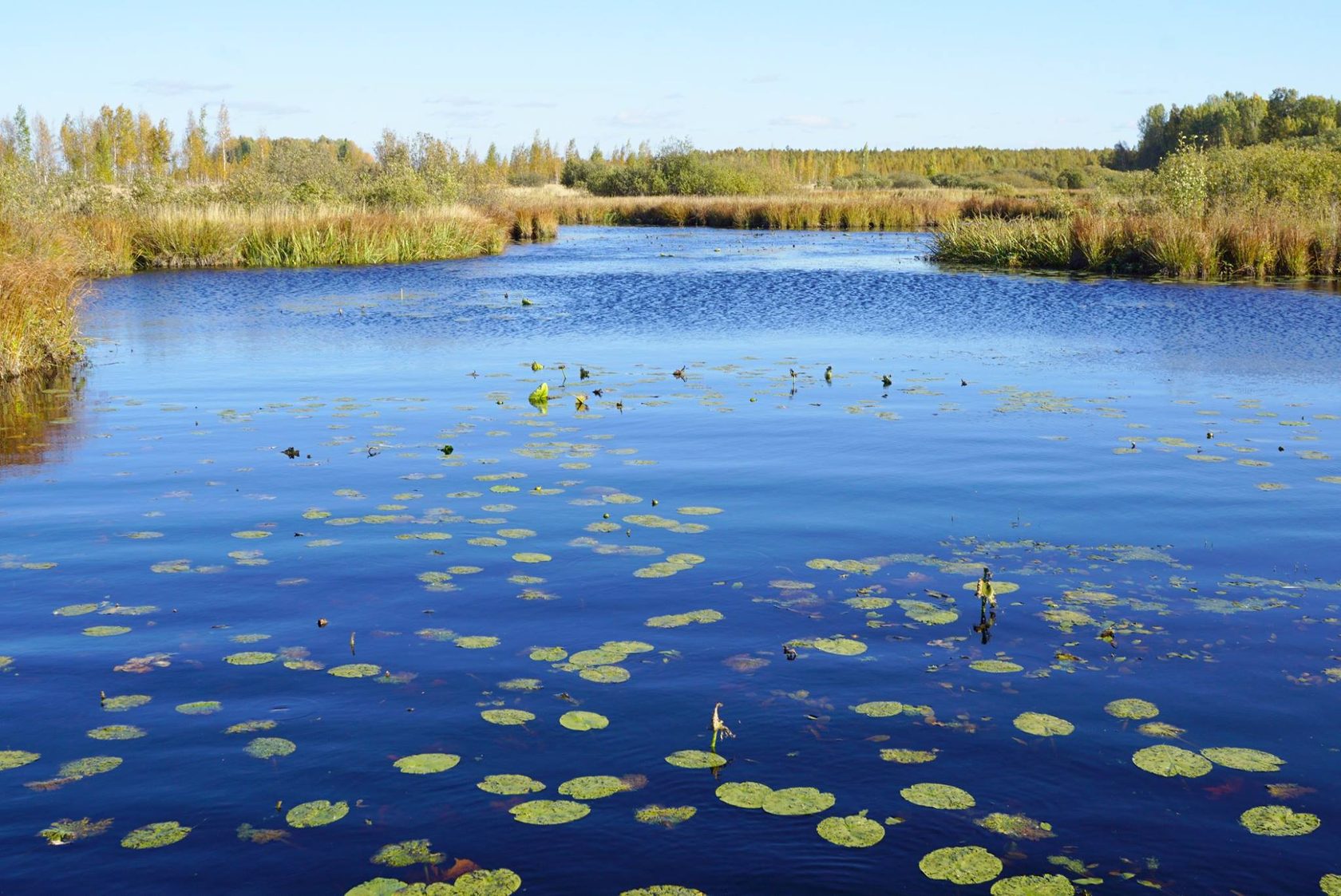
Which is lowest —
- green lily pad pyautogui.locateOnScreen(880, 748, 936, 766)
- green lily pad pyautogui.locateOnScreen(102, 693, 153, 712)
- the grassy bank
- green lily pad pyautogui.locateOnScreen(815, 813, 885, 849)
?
green lily pad pyautogui.locateOnScreen(815, 813, 885, 849)

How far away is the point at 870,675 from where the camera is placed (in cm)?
525

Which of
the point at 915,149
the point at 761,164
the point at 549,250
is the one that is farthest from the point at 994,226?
the point at 915,149

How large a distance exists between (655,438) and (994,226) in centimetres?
2597

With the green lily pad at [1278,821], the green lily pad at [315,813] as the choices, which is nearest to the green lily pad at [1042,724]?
the green lily pad at [1278,821]

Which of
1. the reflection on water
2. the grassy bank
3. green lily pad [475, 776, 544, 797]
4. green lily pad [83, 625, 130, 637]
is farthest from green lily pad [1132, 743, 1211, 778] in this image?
the grassy bank

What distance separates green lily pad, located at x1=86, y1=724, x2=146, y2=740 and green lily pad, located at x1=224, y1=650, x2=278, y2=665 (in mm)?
700

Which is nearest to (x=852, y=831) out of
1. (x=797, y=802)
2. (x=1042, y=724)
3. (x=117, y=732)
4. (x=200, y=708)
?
(x=797, y=802)

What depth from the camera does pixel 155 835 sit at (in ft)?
12.9

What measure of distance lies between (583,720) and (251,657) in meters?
1.69

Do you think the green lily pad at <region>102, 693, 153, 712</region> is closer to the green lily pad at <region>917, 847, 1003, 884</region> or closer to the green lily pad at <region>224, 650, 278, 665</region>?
the green lily pad at <region>224, 650, 278, 665</region>

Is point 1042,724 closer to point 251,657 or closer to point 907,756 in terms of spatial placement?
point 907,756

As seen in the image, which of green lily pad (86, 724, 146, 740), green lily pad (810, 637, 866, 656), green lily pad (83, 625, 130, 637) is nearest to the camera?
green lily pad (86, 724, 146, 740)

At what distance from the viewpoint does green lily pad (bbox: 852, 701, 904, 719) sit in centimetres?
485

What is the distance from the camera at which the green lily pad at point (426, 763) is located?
14.3ft
